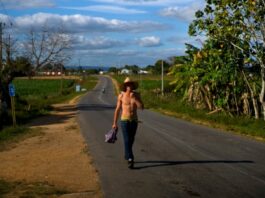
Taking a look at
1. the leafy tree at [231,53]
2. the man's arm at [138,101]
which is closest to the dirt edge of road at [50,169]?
the man's arm at [138,101]

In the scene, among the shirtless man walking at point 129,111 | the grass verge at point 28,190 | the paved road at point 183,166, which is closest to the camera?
the grass verge at point 28,190

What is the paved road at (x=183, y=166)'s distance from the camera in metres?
9.64

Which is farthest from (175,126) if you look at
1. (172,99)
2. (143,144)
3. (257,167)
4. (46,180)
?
(172,99)

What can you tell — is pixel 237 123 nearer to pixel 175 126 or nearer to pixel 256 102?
pixel 175 126

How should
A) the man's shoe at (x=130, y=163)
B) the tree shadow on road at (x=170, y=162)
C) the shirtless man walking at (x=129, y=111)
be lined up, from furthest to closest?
the tree shadow on road at (x=170, y=162), the man's shoe at (x=130, y=163), the shirtless man walking at (x=129, y=111)

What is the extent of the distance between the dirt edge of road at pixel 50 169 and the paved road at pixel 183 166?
0.31 metres

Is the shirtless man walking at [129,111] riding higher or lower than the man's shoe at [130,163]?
higher

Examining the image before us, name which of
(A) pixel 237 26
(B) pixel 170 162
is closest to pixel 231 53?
(A) pixel 237 26

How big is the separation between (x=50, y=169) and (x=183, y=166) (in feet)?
9.59

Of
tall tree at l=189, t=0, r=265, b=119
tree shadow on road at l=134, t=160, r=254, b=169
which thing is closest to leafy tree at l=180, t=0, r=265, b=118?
tall tree at l=189, t=0, r=265, b=119

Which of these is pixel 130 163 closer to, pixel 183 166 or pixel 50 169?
pixel 183 166

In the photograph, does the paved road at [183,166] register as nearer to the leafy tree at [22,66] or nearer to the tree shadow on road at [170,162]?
the tree shadow on road at [170,162]

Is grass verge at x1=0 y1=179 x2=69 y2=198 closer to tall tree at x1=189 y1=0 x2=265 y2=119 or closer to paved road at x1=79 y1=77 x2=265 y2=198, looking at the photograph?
paved road at x1=79 y1=77 x2=265 y2=198

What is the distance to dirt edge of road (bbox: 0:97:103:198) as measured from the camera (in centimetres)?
983
